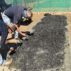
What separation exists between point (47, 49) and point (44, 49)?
0.09 meters

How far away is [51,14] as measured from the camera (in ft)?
45.3

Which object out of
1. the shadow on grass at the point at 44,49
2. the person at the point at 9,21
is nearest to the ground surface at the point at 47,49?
the shadow on grass at the point at 44,49

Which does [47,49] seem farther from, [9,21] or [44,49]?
[9,21]

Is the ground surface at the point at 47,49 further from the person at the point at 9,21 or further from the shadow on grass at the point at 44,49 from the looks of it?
the person at the point at 9,21

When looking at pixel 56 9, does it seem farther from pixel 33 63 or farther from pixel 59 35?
pixel 33 63

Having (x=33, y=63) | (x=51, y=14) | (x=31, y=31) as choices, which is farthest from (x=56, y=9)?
(x=33, y=63)

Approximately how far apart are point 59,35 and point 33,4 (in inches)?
140

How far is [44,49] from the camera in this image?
9.77 metres

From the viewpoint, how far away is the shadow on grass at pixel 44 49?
8805 mm

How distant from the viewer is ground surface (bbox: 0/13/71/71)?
8.74 metres

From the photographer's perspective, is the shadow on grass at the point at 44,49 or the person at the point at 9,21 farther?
the person at the point at 9,21

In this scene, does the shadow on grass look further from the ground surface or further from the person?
the person

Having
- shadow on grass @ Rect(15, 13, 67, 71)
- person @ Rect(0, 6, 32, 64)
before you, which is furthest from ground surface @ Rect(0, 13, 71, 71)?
person @ Rect(0, 6, 32, 64)

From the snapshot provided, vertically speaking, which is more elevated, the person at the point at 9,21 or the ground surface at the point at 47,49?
the person at the point at 9,21
